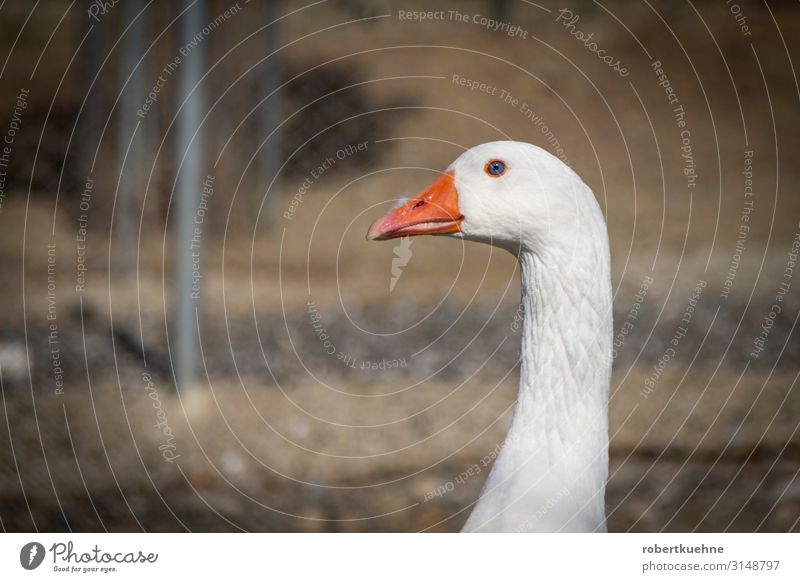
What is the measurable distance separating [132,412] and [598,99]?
11.0 metres

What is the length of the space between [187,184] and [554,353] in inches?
129

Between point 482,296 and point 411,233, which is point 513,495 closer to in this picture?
point 411,233

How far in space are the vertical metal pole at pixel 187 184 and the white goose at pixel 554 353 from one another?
3039mm

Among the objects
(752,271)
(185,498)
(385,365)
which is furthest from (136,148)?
(752,271)

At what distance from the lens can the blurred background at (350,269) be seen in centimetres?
480

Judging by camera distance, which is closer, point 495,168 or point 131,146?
point 495,168

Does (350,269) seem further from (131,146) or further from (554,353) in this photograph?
(554,353)

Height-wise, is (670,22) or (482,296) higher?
(670,22)
